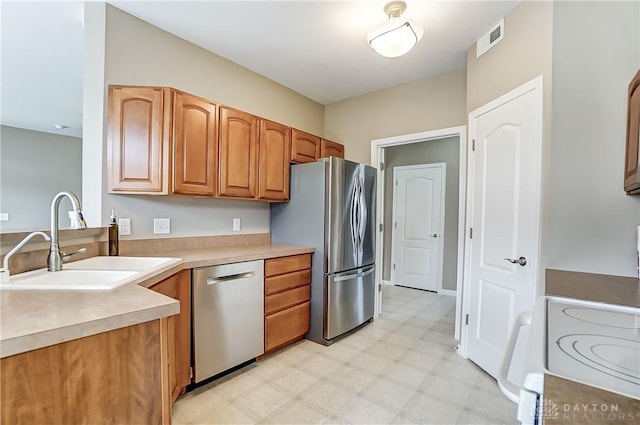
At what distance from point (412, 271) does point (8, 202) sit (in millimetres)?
6791

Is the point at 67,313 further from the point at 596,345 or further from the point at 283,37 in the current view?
the point at 283,37

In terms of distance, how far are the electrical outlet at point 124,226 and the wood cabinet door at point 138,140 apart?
23 centimetres

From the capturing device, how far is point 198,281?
185 centimetres

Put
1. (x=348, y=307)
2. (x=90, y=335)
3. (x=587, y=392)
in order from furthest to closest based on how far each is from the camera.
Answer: (x=348, y=307) → (x=90, y=335) → (x=587, y=392)

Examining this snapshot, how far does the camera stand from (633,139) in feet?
4.36

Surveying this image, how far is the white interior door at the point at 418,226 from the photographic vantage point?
450 centimetres

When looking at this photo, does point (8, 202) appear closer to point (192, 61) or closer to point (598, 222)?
point (192, 61)

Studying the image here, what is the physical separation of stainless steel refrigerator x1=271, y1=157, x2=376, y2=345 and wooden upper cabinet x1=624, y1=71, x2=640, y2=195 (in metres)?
1.80

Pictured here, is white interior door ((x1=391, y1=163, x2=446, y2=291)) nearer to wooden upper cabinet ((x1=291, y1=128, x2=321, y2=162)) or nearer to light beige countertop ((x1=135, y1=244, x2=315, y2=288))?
wooden upper cabinet ((x1=291, y1=128, x2=321, y2=162))

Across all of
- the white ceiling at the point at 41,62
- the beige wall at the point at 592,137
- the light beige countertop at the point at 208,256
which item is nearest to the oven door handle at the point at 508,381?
the beige wall at the point at 592,137

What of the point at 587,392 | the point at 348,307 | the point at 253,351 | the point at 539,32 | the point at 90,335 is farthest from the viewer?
the point at 348,307

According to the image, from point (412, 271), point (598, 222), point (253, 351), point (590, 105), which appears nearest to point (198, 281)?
point (253, 351)

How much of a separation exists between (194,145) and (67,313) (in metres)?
1.49

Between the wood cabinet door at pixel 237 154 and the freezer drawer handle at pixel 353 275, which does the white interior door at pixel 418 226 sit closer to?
the freezer drawer handle at pixel 353 275
